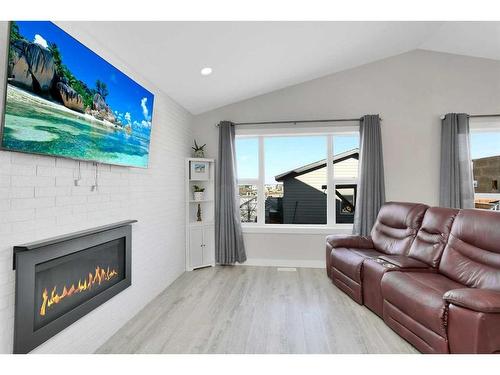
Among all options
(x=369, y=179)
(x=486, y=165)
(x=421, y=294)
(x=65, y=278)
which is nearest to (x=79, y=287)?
(x=65, y=278)

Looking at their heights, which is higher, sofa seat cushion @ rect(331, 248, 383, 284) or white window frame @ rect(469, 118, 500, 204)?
white window frame @ rect(469, 118, 500, 204)

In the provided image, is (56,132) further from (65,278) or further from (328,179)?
(328,179)

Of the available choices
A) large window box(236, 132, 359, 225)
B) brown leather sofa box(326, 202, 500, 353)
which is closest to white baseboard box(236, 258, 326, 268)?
large window box(236, 132, 359, 225)

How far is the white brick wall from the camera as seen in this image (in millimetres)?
1318

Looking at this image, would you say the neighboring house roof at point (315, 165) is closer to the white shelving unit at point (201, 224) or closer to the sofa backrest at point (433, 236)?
the white shelving unit at point (201, 224)

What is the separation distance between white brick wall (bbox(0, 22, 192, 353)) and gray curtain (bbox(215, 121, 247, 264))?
0.53 meters

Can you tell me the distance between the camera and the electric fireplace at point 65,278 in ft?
4.44

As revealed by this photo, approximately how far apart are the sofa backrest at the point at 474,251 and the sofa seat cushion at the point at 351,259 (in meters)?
0.68

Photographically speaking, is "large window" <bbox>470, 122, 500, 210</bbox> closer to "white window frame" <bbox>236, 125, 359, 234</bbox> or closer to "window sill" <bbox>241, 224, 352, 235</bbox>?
"white window frame" <bbox>236, 125, 359, 234</bbox>

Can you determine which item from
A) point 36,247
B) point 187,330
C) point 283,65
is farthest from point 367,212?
point 36,247

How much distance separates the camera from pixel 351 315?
2.40 metres

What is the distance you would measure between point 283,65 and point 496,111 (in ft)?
10.0

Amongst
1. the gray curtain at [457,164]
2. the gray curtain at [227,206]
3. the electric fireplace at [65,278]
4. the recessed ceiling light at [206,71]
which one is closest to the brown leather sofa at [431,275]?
the gray curtain at [457,164]

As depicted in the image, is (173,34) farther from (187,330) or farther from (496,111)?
(496,111)
